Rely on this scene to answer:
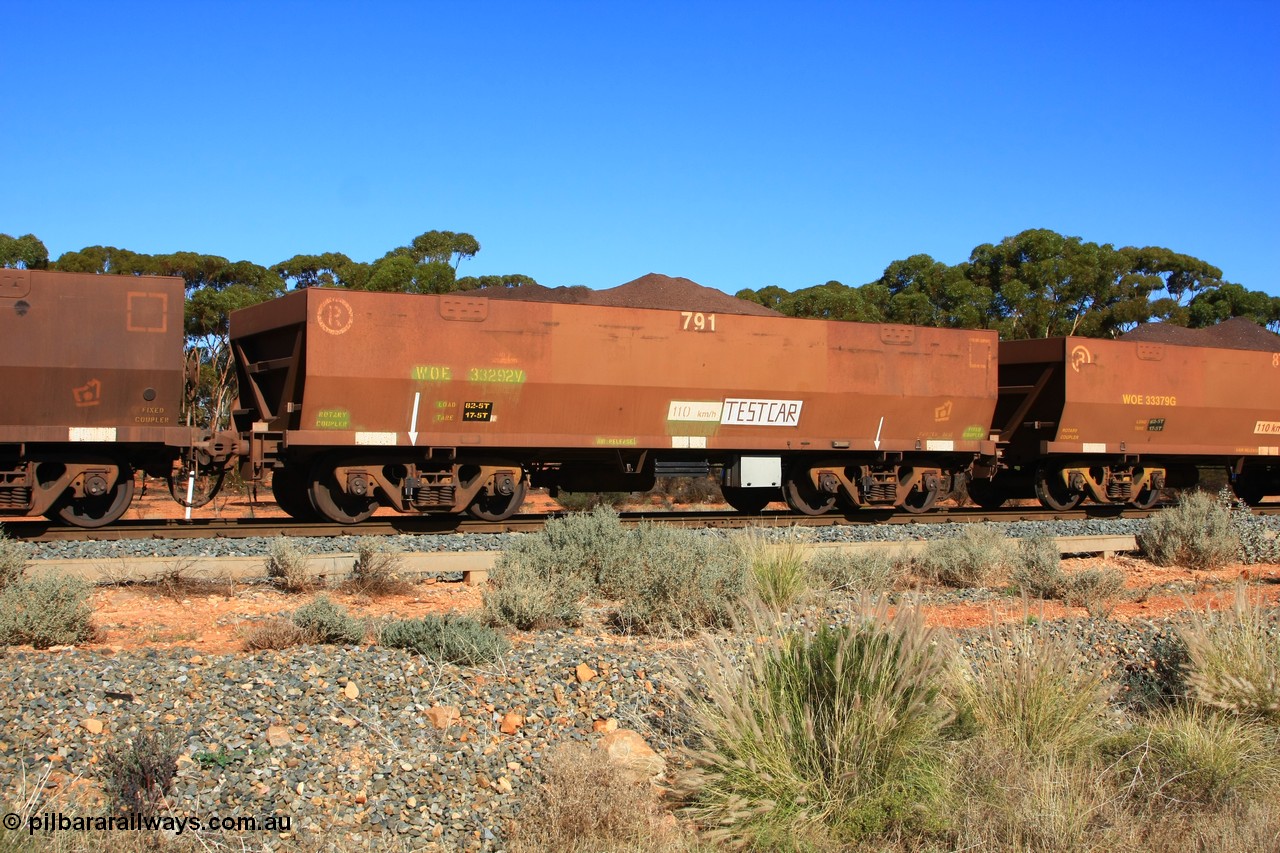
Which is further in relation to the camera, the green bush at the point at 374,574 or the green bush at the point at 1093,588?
the green bush at the point at 374,574

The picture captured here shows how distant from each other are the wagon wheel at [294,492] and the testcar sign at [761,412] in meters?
6.13

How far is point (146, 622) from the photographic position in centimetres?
803

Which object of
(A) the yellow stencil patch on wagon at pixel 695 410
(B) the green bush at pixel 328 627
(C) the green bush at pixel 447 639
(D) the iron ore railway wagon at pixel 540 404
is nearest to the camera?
(C) the green bush at pixel 447 639

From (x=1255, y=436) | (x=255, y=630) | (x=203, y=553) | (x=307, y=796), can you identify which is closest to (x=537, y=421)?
(x=203, y=553)

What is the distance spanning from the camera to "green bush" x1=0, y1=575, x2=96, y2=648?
269 inches

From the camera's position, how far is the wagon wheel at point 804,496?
54.6 feet

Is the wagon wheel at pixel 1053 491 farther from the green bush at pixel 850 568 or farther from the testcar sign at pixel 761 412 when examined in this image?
the green bush at pixel 850 568

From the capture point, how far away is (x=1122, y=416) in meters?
18.8

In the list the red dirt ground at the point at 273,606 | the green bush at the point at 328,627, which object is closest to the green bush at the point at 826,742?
the red dirt ground at the point at 273,606

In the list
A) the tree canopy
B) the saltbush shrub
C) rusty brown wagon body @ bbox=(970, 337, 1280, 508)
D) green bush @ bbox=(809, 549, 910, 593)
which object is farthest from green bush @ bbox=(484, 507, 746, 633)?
the tree canopy

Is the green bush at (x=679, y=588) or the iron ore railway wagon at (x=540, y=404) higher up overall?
the iron ore railway wagon at (x=540, y=404)

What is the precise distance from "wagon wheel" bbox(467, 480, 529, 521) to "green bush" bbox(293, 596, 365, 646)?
297 inches

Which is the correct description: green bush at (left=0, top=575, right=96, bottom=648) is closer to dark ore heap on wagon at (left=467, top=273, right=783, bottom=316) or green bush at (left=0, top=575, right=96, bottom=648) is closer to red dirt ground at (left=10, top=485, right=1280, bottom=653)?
red dirt ground at (left=10, top=485, right=1280, bottom=653)

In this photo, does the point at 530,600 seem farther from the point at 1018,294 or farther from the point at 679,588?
the point at 1018,294
